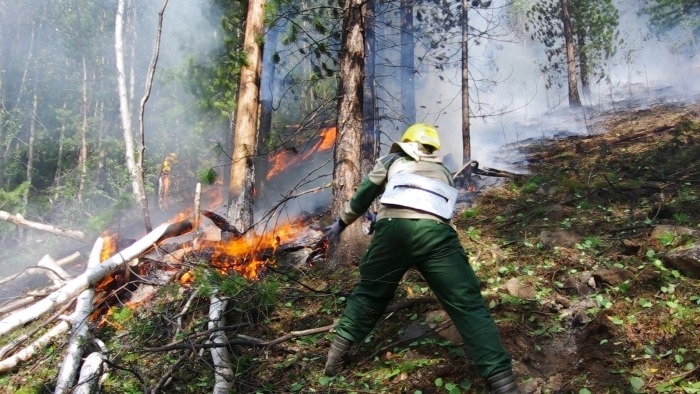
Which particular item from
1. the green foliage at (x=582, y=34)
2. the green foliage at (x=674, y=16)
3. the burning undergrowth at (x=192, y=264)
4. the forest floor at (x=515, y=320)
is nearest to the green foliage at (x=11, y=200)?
the burning undergrowth at (x=192, y=264)

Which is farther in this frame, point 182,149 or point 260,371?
A: point 182,149

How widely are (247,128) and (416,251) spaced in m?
5.62

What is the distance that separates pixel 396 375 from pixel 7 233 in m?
17.6

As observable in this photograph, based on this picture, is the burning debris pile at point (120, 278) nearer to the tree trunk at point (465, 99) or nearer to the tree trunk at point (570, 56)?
the tree trunk at point (465, 99)

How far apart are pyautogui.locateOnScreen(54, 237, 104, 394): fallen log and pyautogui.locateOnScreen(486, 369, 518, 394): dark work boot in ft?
11.7

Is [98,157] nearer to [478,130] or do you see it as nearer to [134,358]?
[478,130]

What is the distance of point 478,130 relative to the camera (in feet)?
49.0

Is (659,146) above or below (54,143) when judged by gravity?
below

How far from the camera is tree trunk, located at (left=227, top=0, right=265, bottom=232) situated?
7.74 m

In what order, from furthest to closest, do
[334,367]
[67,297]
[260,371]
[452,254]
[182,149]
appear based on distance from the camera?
[182,149] < [67,297] < [260,371] < [334,367] < [452,254]

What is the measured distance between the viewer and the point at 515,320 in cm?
351

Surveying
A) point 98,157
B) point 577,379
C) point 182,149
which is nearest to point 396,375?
point 577,379

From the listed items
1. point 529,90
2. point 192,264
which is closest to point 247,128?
point 192,264

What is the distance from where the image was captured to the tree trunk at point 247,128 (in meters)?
7.74
